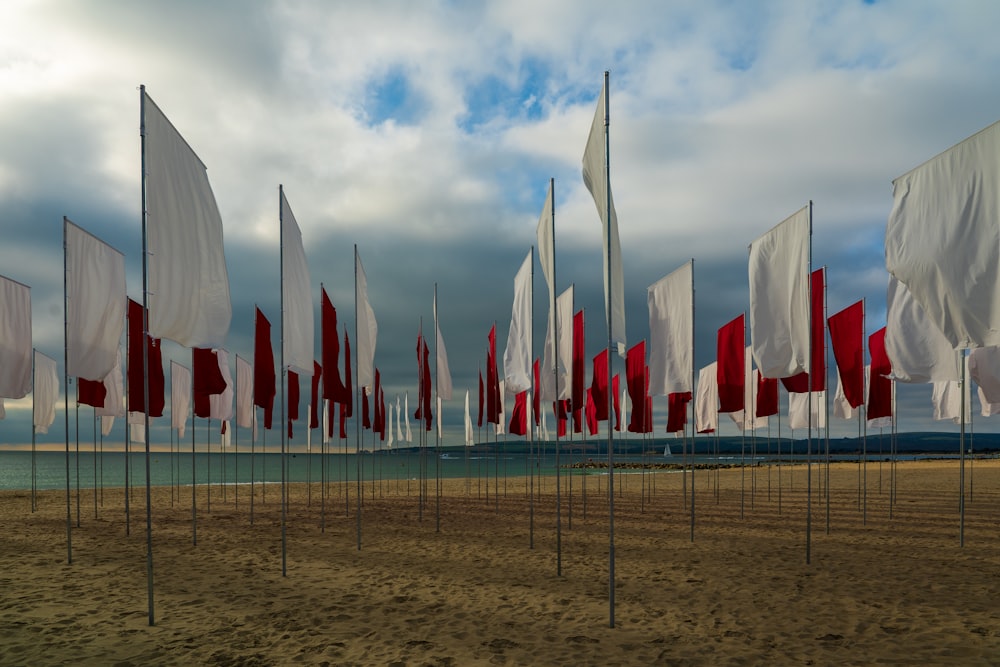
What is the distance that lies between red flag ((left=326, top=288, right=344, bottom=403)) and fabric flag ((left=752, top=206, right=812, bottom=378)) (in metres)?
8.86

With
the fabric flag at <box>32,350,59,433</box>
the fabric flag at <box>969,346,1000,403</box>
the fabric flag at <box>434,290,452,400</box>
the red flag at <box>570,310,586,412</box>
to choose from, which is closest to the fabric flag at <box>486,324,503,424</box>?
the fabric flag at <box>434,290,452,400</box>

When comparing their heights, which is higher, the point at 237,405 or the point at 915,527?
the point at 237,405

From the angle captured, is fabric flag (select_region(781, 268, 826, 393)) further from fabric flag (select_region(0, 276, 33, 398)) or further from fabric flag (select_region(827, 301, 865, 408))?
fabric flag (select_region(0, 276, 33, 398))

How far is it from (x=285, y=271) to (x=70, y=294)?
3.83 metres

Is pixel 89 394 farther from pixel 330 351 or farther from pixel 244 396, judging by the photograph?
pixel 244 396

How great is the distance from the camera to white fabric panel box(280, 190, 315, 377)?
12.7m

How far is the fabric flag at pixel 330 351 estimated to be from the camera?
50.3 feet

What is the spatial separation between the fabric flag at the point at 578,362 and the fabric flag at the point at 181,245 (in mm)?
8389

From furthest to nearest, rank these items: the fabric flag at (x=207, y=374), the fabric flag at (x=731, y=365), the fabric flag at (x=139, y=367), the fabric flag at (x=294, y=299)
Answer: the fabric flag at (x=731, y=365) < the fabric flag at (x=139, y=367) < the fabric flag at (x=207, y=374) < the fabric flag at (x=294, y=299)

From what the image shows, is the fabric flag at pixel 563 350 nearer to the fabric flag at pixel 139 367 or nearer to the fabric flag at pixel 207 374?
the fabric flag at pixel 207 374

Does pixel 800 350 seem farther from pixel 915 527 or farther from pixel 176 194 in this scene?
pixel 176 194

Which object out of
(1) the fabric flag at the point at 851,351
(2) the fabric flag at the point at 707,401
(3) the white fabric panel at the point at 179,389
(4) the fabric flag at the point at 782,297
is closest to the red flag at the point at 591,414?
(2) the fabric flag at the point at 707,401

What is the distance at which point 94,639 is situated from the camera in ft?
30.9

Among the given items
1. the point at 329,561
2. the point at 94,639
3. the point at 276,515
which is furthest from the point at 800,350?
the point at 276,515
